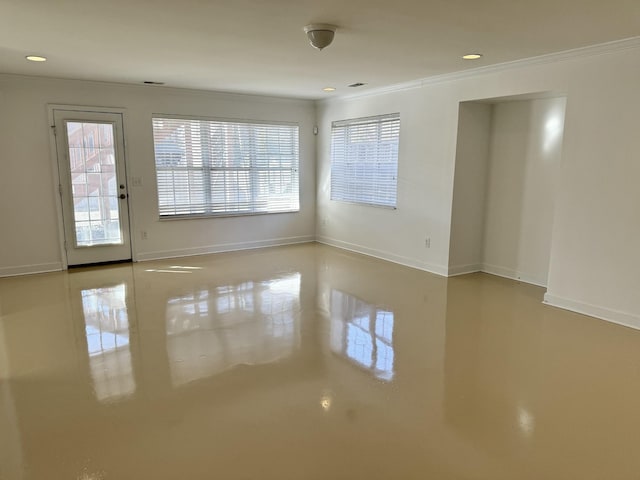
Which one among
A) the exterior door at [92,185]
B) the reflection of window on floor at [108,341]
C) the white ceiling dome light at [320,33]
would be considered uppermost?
the white ceiling dome light at [320,33]

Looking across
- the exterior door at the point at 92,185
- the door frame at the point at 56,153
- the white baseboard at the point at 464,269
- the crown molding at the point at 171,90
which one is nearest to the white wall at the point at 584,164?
the white baseboard at the point at 464,269

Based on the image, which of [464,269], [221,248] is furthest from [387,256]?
[221,248]

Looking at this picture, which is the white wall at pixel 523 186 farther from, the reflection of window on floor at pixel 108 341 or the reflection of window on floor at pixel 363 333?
the reflection of window on floor at pixel 108 341

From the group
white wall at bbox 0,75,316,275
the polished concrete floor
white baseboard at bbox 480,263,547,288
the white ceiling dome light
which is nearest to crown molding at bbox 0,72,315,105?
white wall at bbox 0,75,316,275

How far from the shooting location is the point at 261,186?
6945mm

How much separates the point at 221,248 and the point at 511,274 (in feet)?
13.7

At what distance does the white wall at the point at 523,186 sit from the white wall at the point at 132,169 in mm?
3186

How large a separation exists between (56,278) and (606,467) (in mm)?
5557

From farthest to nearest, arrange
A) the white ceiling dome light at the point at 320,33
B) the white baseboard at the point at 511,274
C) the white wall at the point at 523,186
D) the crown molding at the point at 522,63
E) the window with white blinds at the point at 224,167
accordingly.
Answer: the window with white blinds at the point at 224,167
the white baseboard at the point at 511,274
the white wall at the point at 523,186
the crown molding at the point at 522,63
the white ceiling dome light at the point at 320,33

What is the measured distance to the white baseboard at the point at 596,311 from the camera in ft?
12.0

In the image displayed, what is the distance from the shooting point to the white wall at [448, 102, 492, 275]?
5.05m

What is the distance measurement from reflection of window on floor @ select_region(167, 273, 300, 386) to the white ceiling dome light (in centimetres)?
229

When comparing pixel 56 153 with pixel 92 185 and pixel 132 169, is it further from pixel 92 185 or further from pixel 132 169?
pixel 132 169

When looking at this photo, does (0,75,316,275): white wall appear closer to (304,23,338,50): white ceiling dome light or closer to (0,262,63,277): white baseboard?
(0,262,63,277): white baseboard
